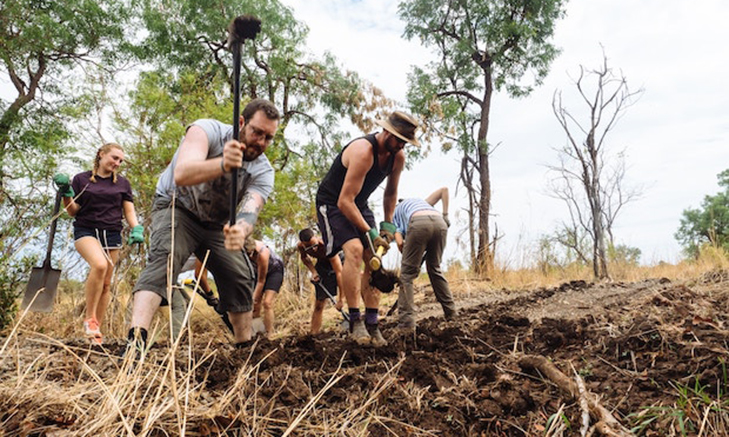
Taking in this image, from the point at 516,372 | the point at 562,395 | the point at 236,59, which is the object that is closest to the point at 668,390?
the point at 562,395

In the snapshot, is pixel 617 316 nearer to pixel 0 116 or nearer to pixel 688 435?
pixel 688 435

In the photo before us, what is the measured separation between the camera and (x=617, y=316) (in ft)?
11.0

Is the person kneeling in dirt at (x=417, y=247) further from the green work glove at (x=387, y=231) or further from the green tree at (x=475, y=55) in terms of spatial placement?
the green tree at (x=475, y=55)

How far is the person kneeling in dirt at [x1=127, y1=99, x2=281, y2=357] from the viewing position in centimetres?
247

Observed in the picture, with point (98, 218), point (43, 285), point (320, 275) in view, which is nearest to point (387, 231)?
point (320, 275)

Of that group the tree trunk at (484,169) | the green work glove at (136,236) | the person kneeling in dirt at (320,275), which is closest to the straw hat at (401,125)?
the person kneeling in dirt at (320,275)

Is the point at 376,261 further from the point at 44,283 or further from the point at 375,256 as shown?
the point at 44,283

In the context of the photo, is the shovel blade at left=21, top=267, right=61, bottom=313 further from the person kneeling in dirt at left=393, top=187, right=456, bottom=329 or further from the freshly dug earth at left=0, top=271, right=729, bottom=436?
the person kneeling in dirt at left=393, top=187, right=456, bottom=329

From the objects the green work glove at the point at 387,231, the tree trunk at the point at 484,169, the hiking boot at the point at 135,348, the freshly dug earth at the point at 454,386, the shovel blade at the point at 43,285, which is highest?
the tree trunk at the point at 484,169

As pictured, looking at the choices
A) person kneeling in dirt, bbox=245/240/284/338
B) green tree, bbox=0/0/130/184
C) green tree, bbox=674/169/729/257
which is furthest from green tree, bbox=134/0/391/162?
green tree, bbox=674/169/729/257

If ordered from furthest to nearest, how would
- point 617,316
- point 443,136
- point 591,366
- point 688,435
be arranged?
point 443,136, point 617,316, point 591,366, point 688,435

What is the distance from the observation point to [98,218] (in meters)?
4.35

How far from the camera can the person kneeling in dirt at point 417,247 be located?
4.21 metres

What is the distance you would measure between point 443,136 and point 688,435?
12413mm
